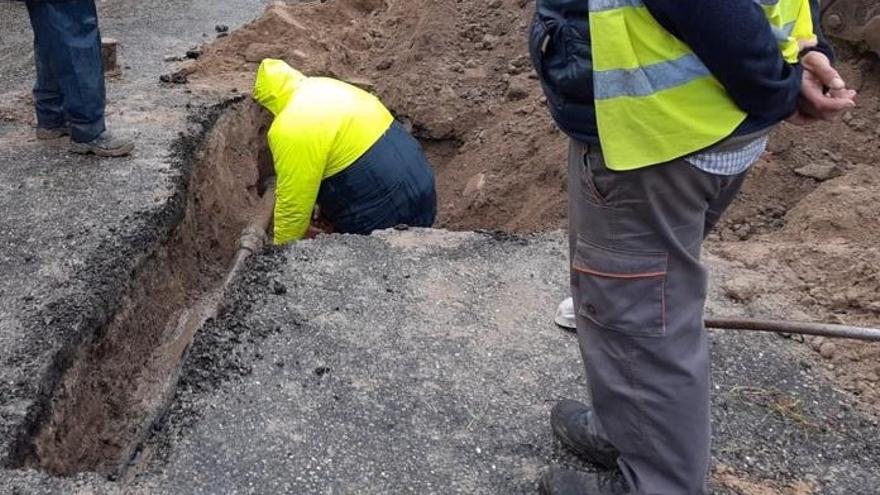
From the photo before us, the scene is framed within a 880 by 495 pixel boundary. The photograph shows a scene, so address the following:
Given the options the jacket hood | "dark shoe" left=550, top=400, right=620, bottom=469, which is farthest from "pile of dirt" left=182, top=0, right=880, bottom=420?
the jacket hood

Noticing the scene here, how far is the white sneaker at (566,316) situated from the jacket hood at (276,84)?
1905 millimetres

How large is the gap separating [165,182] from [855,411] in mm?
3596

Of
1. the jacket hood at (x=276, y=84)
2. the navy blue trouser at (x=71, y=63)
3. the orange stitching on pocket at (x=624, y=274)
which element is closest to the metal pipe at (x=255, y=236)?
the jacket hood at (x=276, y=84)

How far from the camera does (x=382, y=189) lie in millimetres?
4633

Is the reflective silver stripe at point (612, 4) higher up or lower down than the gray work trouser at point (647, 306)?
higher up

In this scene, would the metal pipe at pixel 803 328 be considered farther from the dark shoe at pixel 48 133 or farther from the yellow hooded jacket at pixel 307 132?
the dark shoe at pixel 48 133

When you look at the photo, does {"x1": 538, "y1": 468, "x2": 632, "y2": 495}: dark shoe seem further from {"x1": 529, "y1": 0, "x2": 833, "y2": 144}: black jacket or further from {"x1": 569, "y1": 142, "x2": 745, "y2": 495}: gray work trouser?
{"x1": 529, "y1": 0, "x2": 833, "y2": 144}: black jacket

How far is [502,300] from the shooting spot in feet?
12.3

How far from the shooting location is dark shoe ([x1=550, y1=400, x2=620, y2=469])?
8.70 ft

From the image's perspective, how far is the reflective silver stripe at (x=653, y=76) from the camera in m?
1.80

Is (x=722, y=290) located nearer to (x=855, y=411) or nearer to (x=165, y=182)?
(x=855, y=411)

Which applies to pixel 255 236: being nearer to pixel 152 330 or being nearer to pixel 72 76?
pixel 152 330

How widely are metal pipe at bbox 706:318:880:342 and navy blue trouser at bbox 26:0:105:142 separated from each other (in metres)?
3.64

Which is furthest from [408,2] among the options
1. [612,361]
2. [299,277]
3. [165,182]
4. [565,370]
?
[612,361]
